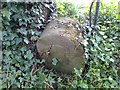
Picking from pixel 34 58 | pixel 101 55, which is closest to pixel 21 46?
pixel 34 58

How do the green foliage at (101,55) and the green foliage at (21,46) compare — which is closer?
the green foliage at (21,46)

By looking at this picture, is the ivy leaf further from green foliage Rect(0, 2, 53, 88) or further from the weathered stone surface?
green foliage Rect(0, 2, 53, 88)

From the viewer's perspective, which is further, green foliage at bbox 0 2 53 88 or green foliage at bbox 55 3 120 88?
green foliage at bbox 55 3 120 88

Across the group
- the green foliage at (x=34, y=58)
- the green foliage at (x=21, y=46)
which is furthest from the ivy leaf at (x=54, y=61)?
the green foliage at (x=21, y=46)

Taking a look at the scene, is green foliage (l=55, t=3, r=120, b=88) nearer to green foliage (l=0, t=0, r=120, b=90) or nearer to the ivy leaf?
green foliage (l=0, t=0, r=120, b=90)

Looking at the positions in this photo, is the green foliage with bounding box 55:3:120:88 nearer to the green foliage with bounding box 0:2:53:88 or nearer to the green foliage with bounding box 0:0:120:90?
the green foliage with bounding box 0:0:120:90

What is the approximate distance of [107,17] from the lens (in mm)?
2873

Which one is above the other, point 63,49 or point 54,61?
point 63,49

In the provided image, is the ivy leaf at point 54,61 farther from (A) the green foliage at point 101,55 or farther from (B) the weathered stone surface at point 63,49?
(A) the green foliage at point 101,55

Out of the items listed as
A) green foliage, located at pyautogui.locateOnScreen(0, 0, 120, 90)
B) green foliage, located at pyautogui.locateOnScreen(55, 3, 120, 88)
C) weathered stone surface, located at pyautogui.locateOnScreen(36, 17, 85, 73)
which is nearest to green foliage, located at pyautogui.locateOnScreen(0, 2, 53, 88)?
green foliage, located at pyautogui.locateOnScreen(0, 0, 120, 90)

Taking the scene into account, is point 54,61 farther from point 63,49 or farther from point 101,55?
point 101,55

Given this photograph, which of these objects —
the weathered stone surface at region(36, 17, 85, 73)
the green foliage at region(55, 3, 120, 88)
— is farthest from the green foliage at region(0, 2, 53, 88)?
the green foliage at region(55, 3, 120, 88)

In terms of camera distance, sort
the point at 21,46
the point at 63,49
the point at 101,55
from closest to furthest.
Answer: the point at 63,49 < the point at 21,46 < the point at 101,55

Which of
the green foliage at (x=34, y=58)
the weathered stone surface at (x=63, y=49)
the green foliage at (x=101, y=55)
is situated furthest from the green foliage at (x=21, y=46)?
the green foliage at (x=101, y=55)
